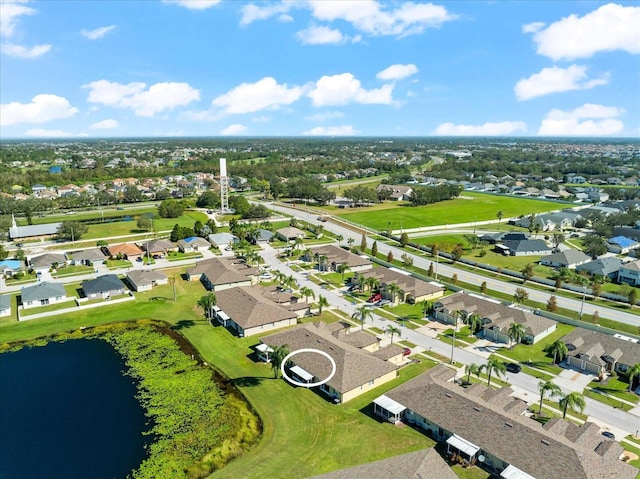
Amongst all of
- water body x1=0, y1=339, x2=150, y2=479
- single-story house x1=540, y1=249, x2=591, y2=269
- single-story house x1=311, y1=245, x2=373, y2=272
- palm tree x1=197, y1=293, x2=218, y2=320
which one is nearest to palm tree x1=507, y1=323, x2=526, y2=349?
single-story house x1=311, y1=245, x2=373, y2=272

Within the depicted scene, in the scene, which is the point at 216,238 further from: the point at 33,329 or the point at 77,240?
the point at 33,329

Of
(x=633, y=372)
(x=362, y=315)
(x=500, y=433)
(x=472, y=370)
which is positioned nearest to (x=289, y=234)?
(x=362, y=315)

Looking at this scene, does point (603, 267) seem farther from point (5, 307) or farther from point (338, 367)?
point (5, 307)

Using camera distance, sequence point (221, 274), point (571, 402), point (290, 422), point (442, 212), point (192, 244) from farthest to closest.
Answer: point (442, 212)
point (192, 244)
point (221, 274)
point (290, 422)
point (571, 402)

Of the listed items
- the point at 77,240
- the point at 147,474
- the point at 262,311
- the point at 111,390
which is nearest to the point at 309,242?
the point at 262,311

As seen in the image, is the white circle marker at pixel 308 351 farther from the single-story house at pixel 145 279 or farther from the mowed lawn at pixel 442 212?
the mowed lawn at pixel 442 212
